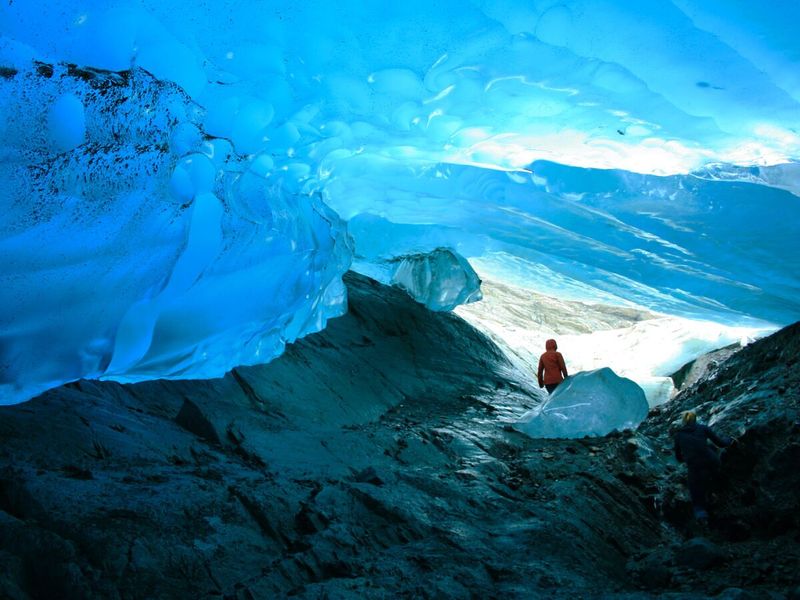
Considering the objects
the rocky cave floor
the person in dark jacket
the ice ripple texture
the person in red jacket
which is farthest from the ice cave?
the person in dark jacket

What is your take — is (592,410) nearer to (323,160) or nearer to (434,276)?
(323,160)

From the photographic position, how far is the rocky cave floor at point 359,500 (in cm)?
275

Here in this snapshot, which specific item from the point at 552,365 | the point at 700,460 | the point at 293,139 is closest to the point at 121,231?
the point at 293,139

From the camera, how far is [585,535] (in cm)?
381

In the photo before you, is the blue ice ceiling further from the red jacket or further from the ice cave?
the red jacket

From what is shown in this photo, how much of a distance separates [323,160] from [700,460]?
401 cm

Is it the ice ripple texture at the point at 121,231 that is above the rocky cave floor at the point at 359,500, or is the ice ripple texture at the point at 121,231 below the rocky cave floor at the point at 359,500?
above

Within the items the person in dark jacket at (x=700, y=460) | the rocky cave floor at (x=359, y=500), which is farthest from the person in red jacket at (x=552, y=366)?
the person in dark jacket at (x=700, y=460)

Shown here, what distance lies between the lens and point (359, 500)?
371 centimetres

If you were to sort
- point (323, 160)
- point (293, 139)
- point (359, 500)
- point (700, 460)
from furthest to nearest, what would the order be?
point (323, 160) < point (293, 139) < point (700, 460) < point (359, 500)

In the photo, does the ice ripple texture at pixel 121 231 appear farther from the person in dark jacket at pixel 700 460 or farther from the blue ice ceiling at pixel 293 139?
the person in dark jacket at pixel 700 460

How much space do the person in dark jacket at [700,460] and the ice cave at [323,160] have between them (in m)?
1.60

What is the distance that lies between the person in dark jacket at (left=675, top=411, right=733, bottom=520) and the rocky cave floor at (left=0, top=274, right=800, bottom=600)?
3.8 inches

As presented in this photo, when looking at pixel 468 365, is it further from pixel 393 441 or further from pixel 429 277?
pixel 393 441
